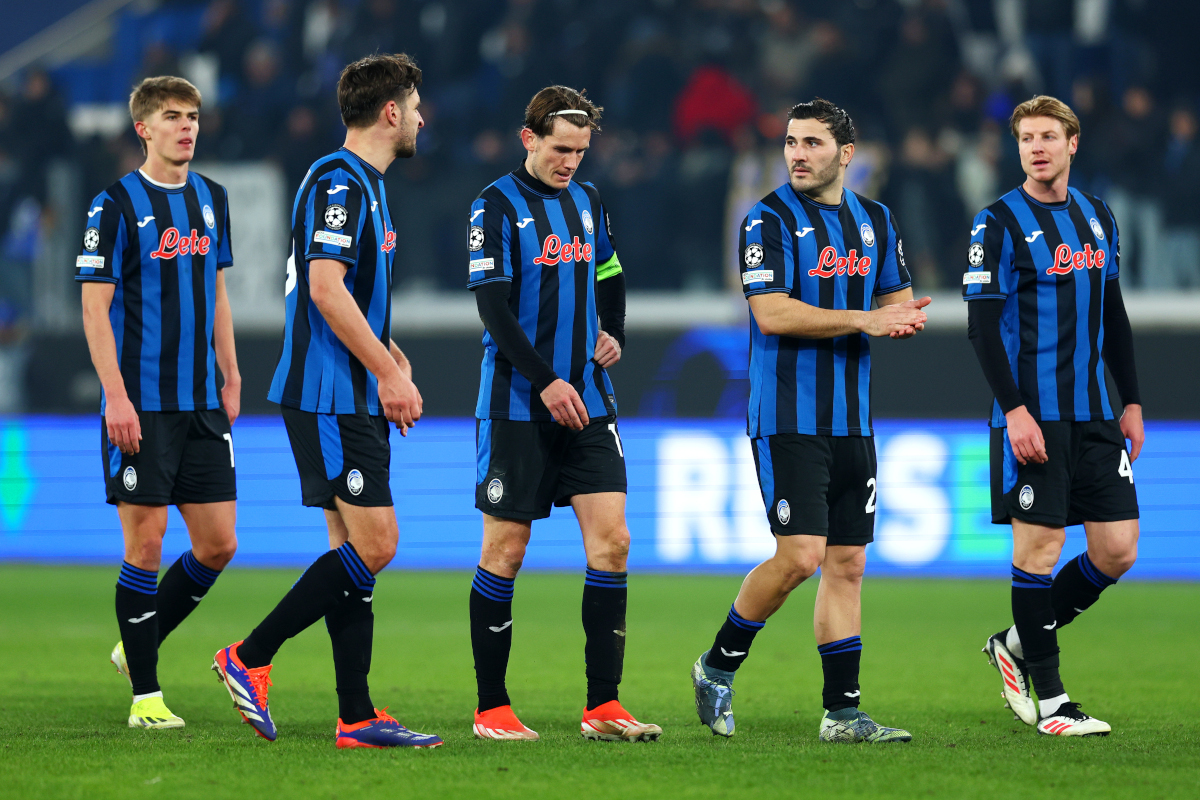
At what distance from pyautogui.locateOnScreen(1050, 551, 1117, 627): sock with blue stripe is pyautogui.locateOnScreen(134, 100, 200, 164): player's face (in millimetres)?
3601

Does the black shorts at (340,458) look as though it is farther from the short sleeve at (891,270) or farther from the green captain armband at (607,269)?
the short sleeve at (891,270)

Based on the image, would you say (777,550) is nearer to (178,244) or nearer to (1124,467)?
(1124,467)

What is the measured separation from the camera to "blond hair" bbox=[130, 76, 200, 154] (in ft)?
16.3

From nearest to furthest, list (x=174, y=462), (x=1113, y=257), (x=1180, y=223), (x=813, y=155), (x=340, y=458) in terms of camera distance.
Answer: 1. (x=340, y=458)
2. (x=813, y=155)
3. (x=174, y=462)
4. (x=1113, y=257)
5. (x=1180, y=223)

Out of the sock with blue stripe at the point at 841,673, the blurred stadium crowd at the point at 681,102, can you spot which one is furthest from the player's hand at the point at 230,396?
the blurred stadium crowd at the point at 681,102

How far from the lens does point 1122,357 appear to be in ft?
16.9

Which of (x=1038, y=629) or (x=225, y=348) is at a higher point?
(x=225, y=348)

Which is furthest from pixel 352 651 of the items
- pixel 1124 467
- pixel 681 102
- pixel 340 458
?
pixel 681 102

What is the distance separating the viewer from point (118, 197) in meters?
4.97

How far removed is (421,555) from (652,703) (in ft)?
19.7

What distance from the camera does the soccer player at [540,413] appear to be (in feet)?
15.3

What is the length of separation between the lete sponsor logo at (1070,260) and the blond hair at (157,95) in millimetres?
3148

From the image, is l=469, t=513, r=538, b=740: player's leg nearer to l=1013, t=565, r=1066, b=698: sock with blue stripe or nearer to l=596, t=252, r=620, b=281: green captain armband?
l=596, t=252, r=620, b=281: green captain armband

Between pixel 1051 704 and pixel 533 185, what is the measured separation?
2.56m
